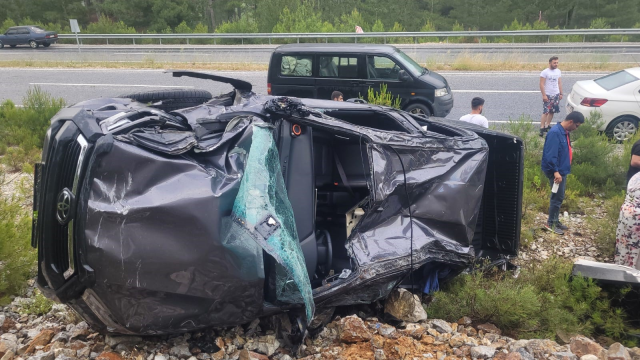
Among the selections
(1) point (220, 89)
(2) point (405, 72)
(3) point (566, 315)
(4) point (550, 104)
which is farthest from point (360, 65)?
(3) point (566, 315)

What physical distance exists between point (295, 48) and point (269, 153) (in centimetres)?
766

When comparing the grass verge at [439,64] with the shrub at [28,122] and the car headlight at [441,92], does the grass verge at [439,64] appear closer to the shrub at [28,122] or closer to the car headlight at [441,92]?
the car headlight at [441,92]

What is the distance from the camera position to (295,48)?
10430 mm

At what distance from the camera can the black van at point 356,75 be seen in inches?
399

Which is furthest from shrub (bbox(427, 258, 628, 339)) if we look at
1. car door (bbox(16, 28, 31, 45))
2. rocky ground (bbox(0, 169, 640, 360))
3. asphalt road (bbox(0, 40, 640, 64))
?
car door (bbox(16, 28, 31, 45))

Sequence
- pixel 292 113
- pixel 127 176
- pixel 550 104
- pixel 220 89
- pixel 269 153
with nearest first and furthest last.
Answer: pixel 127 176 → pixel 269 153 → pixel 292 113 → pixel 550 104 → pixel 220 89

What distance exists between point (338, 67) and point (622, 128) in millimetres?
5290

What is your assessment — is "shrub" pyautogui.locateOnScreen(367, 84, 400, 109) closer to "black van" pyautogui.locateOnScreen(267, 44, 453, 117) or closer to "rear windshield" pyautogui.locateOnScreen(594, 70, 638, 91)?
"black van" pyautogui.locateOnScreen(267, 44, 453, 117)

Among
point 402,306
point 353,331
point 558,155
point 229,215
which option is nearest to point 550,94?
point 558,155

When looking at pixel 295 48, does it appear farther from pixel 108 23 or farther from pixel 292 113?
pixel 108 23

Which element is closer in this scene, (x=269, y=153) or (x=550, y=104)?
(x=269, y=153)

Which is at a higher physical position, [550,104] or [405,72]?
[405,72]

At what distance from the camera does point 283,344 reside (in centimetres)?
350

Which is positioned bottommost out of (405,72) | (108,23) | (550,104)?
(550,104)
